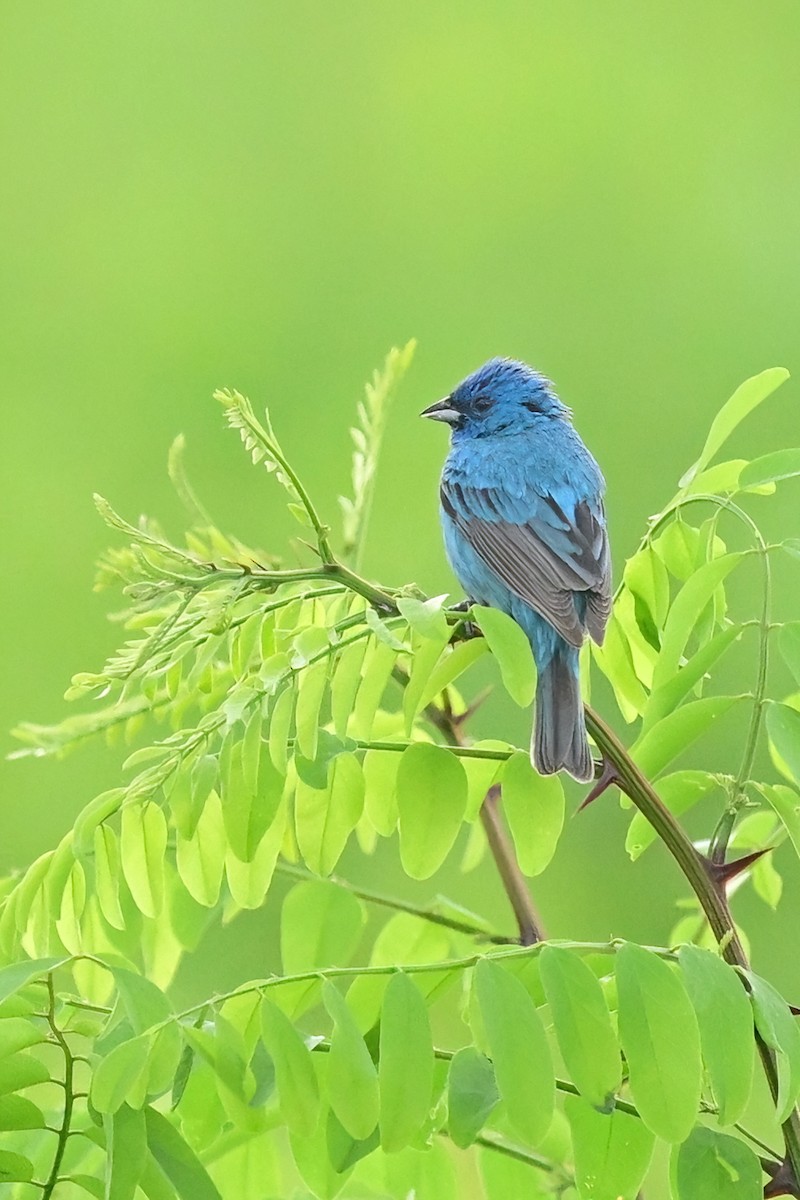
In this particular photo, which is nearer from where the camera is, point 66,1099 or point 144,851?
point 66,1099

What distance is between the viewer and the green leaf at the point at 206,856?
1.28 m

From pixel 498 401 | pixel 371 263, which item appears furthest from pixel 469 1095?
pixel 371 263

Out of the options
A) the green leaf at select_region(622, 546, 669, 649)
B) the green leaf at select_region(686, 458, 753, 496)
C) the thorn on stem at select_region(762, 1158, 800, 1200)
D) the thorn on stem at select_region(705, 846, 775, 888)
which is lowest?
the thorn on stem at select_region(762, 1158, 800, 1200)

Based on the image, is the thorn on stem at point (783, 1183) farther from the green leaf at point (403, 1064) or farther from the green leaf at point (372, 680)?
the green leaf at point (372, 680)

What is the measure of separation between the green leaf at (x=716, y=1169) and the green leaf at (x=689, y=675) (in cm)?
36

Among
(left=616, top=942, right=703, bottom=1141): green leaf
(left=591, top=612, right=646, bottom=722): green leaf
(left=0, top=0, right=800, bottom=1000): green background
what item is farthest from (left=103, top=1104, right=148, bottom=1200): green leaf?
(left=0, top=0, right=800, bottom=1000): green background

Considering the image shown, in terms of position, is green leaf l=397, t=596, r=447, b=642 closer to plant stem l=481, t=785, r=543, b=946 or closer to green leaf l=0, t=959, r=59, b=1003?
plant stem l=481, t=785, r=543, b=946

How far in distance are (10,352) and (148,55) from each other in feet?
6.15

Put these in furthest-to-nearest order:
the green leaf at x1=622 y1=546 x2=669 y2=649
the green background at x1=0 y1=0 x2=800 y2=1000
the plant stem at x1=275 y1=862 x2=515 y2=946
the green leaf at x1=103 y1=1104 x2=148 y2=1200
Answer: the green background at x1=0 y1=0 x2=800 y2=1000 < the green leaf at x1=622 y1=546 x2=669 y2=649 < the plant stem at x1=275 y1=862 x2=515 y2=946 < the green leaf at x1=103 y1=1104 x2=148 y2=1200

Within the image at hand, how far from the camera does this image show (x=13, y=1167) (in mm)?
1098

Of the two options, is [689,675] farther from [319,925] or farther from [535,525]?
[535,525]

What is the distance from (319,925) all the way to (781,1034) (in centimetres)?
45

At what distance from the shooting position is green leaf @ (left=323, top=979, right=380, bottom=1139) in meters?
1.04

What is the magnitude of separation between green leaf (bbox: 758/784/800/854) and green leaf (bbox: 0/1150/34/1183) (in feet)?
2.09
